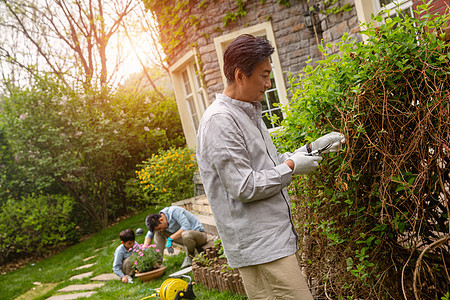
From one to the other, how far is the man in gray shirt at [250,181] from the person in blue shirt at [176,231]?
12.0 ft

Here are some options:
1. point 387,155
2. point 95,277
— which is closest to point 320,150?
point 387,155

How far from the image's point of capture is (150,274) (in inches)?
210

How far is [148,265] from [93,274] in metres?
1.84

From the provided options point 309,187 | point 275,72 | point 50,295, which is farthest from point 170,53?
point 309,187

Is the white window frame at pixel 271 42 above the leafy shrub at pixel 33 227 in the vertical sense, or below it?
above

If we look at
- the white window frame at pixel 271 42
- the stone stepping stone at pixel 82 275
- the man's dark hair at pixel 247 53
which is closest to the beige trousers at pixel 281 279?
the man's dark hair at pixel 247 53

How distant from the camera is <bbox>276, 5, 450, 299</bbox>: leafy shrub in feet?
5.90

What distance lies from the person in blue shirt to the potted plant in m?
0.27

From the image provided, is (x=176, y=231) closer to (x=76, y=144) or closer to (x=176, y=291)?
(x=176, y=291)

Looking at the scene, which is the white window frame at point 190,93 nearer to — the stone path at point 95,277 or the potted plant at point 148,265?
the stone path at point 95,277

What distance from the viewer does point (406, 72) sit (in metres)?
1.88

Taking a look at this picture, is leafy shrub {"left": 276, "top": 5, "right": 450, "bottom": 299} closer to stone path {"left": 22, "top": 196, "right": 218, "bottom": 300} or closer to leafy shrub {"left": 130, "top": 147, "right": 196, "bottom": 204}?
stone path {"left": 22, "top": 196, "right": 218, "bottom": 300}

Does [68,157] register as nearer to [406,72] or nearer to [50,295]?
[50,295]

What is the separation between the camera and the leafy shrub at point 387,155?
1.80m
